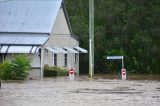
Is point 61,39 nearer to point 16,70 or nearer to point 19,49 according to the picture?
point 19,49

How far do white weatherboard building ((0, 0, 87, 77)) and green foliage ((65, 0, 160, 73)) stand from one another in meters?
3.70

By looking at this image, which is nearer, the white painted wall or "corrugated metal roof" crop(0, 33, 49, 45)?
"corrugated metal roof" crop(0, 33, 49, 45)

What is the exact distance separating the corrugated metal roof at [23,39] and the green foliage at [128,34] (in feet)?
31.8

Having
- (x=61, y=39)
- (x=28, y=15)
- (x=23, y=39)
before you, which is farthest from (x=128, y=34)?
(x=23, y=39)

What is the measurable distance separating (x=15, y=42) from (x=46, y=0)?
6.60 m

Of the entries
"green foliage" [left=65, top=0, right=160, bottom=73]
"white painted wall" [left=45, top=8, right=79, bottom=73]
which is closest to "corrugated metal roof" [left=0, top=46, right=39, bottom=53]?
"white painted wall" [left=45, top=8, right=79, bottom=73]

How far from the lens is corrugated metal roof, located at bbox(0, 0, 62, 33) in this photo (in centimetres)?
4838

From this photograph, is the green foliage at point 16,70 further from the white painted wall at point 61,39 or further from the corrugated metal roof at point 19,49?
the white painted wall at point 61,39

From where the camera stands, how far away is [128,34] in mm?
55750

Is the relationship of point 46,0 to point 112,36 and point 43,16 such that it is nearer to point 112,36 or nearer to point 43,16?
point 43,16

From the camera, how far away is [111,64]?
56219 mm

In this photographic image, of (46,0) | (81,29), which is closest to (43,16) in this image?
(46,0)

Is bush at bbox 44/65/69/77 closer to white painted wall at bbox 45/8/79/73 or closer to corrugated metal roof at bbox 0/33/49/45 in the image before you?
white painted wall at bbox 45/8/79/73

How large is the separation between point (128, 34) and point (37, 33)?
12273 mm
